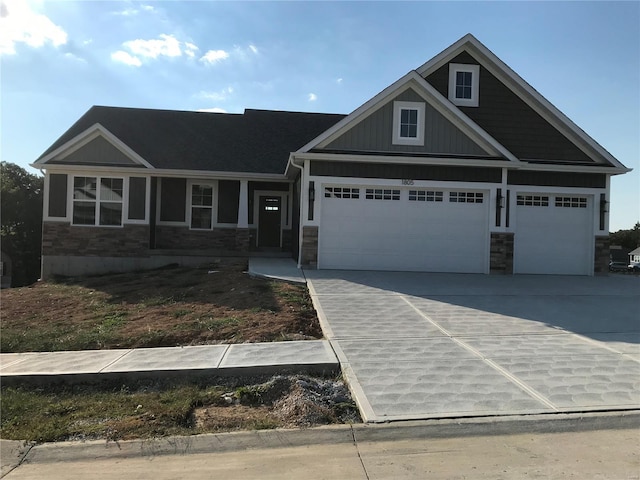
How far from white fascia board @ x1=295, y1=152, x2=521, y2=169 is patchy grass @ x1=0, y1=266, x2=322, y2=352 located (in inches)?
153

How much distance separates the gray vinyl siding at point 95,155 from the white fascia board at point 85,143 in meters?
0.11

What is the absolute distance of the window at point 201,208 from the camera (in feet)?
56.8

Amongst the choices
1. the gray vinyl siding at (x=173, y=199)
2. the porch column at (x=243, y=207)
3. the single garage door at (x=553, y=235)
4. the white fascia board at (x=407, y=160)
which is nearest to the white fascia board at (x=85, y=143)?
the gray vinyl siding at (x=173, y=199)

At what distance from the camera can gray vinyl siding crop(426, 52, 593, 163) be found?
14820 millimetres

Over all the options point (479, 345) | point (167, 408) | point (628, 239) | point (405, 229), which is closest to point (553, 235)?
point (405, 229)

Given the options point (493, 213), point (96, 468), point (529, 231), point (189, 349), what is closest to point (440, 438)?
point (96, 468)

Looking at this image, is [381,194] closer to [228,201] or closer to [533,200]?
[533,200]

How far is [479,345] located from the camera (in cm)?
658

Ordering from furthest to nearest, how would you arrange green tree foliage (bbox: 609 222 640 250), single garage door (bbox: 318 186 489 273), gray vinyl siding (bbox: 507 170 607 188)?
green tree foliage (bbox: 609 222 640 250), gray vinyl siding (bbox: 507 170 607 188), single garage door (bbox: 318 186 489 273)

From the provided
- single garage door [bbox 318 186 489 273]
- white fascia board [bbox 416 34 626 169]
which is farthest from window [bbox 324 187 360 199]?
white fascia board [bbox 416 34 626 169]

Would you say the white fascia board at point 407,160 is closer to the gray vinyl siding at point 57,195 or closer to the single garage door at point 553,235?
the single garage door at point 553,235

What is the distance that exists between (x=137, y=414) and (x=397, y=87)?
11.3 meters

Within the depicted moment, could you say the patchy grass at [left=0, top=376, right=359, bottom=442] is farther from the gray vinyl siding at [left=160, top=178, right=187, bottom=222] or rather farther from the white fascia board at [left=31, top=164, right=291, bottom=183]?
the gray vinyl siding at [left=160, top=178, right=187, bottom=222]

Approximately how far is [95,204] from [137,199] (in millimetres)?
1363
